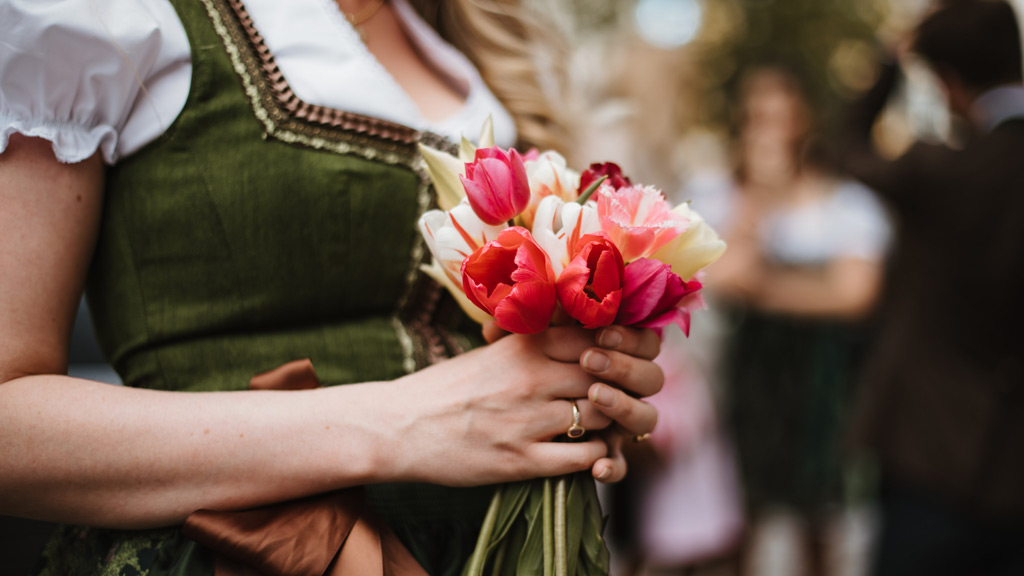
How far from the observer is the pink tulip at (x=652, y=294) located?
840 mm

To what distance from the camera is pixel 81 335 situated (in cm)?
218

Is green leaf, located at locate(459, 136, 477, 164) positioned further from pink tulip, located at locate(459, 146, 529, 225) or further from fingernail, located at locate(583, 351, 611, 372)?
fingernail, located at locate(583, 351, 611, 372)

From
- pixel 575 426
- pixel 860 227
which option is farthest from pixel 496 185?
pixel 860 227

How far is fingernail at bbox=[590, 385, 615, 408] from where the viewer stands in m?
0.95

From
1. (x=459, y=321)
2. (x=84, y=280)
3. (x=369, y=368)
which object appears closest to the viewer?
(x=84, y=280)

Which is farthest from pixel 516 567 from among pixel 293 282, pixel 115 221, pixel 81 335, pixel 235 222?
pixel 81 335

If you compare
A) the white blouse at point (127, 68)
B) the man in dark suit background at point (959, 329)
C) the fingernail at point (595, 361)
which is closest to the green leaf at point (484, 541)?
the fingernail at point (595, 361)

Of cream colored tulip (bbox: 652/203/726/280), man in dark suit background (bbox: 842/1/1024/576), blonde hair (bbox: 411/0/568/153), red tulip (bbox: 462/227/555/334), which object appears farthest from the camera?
man in dark suit background (bbox: 842/1/1024/576)

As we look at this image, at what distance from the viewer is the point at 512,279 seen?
0.81 meters

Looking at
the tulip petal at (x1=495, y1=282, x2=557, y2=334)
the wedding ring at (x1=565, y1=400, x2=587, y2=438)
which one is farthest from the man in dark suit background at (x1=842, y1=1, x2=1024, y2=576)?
the tulip petal at (x1=495, y1=282, x2=557, y2=334)

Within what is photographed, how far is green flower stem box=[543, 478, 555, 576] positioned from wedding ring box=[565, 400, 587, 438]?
72mm

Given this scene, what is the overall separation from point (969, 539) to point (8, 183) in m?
2.75

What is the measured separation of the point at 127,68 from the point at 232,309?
34cm

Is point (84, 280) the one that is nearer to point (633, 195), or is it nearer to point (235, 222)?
point (235, 222)
